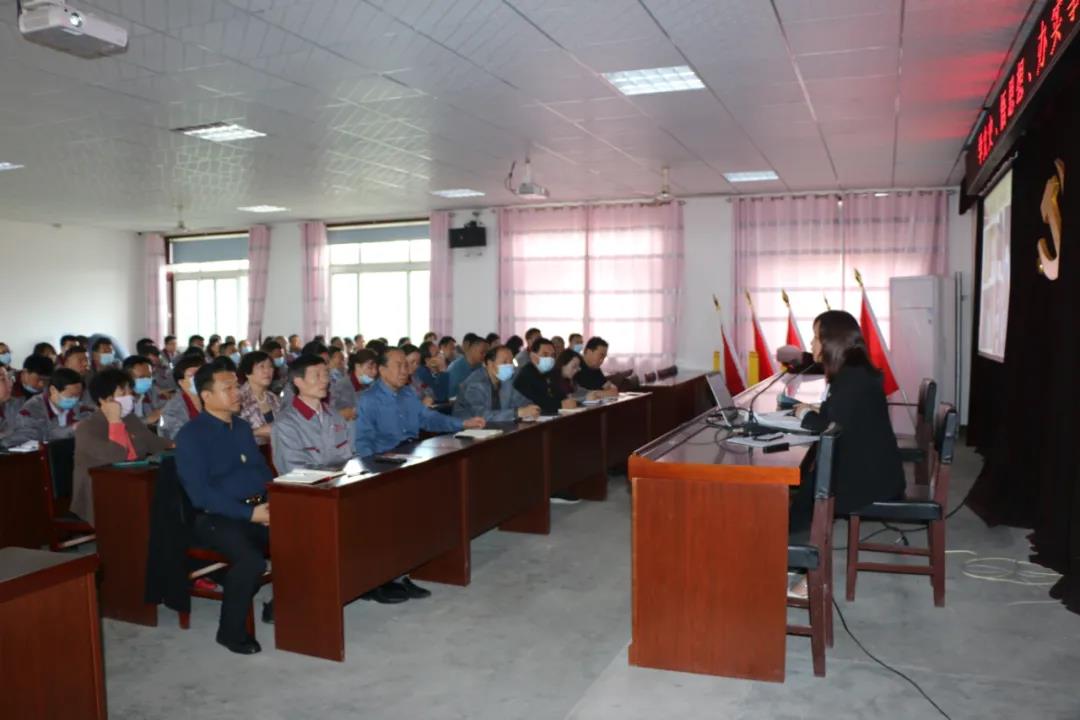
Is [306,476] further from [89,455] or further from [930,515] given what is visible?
[930,515]

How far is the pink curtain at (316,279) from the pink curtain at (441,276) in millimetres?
1660

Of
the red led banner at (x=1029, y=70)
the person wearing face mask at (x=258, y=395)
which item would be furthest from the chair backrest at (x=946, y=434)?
the person wearing face mask at (x=258, y=395)

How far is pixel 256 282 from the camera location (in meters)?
12.4

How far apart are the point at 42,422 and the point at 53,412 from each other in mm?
93

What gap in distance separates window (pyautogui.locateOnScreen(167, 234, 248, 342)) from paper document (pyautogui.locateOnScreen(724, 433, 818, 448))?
10.9 metres

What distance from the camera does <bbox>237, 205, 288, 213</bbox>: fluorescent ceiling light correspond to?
10547 millimetres

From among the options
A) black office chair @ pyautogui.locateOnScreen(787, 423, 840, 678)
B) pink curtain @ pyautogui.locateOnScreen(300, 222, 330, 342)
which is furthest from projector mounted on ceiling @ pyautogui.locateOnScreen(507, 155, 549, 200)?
black office chair @ pyautogui.locateOnScreen(787, 423, 840, 678)

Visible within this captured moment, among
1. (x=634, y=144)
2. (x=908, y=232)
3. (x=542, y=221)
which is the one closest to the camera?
(x=634, y=144)

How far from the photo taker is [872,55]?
15.4 feet

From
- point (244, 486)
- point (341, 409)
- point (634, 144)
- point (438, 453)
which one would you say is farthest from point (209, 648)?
point (634, 144)

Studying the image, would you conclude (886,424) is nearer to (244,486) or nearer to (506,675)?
(506,675)

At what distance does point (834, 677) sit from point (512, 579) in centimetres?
177

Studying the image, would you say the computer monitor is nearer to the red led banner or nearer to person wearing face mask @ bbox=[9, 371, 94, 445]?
the red led banner

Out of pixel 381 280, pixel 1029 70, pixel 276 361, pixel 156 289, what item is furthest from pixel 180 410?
pixel 156 289
